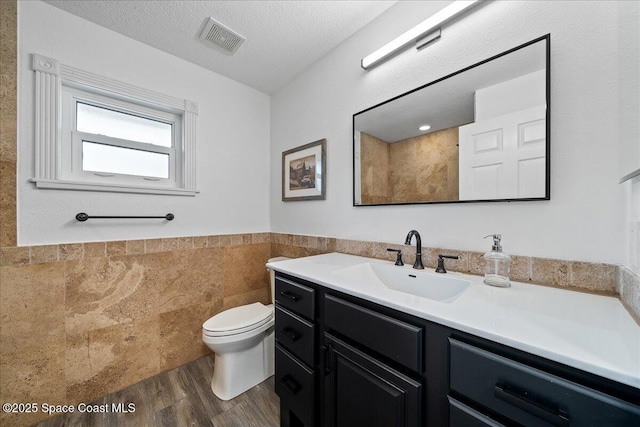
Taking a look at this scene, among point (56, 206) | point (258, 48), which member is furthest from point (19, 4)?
point (258, 48)

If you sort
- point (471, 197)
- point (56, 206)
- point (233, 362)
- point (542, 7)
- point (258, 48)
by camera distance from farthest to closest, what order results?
point (258, 48) → point (233, 362) → point (56, 206) → point (471, 197) → point (542, 7)

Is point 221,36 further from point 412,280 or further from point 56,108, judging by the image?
point 412,280

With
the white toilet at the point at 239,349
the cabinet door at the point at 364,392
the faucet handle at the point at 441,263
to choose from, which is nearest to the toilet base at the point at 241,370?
the white toilet at the point at 239,349

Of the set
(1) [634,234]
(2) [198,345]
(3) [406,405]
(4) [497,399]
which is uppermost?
(1) [634,234]

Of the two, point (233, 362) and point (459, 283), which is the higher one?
point (459, 283)

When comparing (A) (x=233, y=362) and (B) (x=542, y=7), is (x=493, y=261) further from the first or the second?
(A) (x=233, y=362)

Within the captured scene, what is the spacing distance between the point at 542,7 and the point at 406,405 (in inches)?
63.9

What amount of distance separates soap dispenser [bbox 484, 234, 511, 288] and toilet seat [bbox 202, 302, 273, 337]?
4.61 feet

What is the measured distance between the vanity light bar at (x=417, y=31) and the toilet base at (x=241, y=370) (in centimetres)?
207

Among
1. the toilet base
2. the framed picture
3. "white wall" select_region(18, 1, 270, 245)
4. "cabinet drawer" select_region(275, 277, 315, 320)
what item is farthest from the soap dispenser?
"white wall" select_region(18, 1, 270, 245)

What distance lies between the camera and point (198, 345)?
6.32 ft

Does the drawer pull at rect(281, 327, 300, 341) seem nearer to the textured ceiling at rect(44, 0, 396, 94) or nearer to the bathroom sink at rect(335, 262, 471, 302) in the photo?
the bathroom sink at rect(335, 262, 471, 302)

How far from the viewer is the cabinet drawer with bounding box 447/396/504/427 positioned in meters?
0.58

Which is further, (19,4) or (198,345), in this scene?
(198,345)
